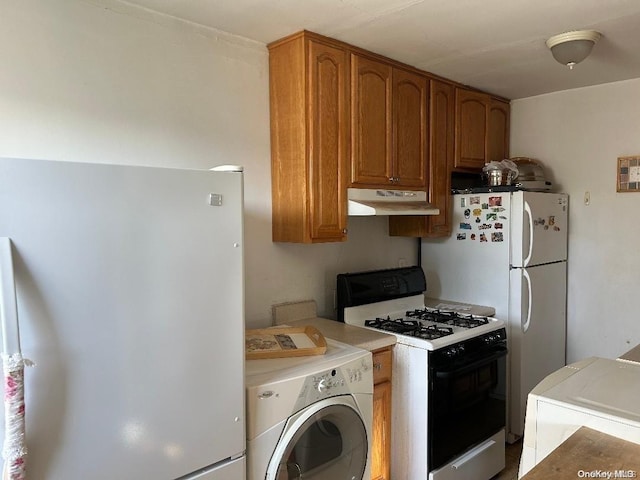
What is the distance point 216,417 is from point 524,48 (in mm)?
2377

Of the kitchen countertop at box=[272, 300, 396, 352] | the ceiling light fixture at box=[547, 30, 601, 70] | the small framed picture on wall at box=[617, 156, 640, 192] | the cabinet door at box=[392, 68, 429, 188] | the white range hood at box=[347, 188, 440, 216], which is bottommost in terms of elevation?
the kitchen countertop at box=[272, 300, 396, 352]

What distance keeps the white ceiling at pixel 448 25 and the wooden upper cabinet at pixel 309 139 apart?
0.41 feet

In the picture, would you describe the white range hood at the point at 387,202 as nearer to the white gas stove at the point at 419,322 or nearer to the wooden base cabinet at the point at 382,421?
the white gas stove at the point at 419,322

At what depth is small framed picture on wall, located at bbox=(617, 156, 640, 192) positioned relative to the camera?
3172 mm

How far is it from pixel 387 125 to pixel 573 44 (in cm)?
99

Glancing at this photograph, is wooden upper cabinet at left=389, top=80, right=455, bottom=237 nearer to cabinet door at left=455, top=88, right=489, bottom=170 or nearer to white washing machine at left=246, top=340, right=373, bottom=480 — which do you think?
cabinet door at left=455, top=88, right=489, bottom=170

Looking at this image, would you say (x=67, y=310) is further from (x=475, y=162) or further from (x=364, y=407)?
(x=475, y=162)

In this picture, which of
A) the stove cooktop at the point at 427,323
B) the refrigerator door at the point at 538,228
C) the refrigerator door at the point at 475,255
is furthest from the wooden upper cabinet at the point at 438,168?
the stove cooktop at the point at 427,323

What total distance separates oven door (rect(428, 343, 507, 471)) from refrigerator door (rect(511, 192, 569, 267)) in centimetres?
67

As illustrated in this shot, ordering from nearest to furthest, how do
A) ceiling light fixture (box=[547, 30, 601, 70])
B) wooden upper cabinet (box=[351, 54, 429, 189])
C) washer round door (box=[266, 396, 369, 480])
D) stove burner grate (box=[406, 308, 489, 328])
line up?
1. washer round door (box=[266, 396, 369, 480])
2. ceiling light fixture (box=[547, 30, 601, 70])
3. wooden upper cabinet (box=[351, 54, 429, 189])
4. stove burner grate (box=[406, 308, 489, 328])

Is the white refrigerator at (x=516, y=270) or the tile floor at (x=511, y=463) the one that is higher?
the white refrigerator at (x=516, y=270)

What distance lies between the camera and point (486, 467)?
269 cm

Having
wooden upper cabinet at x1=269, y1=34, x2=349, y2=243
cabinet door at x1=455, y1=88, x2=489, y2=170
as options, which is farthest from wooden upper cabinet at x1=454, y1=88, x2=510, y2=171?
wooden upper cabinet at x1=269, y1=34, x2=349, y2=243

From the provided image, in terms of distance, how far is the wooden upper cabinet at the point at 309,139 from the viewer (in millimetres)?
2389
